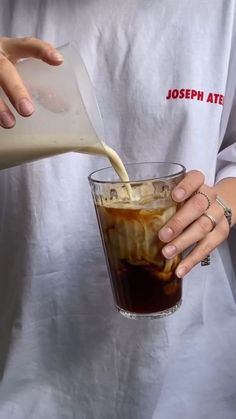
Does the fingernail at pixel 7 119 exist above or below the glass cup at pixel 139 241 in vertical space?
above

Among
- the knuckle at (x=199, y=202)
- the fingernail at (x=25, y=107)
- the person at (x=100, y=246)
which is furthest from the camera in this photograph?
the person at (x=100, y=246)

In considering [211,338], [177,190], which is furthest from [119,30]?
[211,338]

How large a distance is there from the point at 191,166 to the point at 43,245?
0.76ft

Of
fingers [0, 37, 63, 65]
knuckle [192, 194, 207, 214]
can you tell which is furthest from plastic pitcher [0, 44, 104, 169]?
knuckle [192, 194, 207, 214]

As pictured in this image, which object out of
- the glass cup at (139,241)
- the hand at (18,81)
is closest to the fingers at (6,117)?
the hand at (18,81)

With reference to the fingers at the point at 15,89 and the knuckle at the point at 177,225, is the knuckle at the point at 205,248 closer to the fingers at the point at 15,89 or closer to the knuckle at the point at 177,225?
the knuckle at the point at 177,225

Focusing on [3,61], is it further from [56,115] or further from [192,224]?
[192,224]

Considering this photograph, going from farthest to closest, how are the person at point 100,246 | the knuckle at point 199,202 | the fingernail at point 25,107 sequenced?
the person at point 100,246
the knuckle at point 199,202
the fingernail at point 25,107

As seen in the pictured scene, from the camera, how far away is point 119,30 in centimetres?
74

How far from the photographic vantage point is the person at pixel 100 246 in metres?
A: 0.74

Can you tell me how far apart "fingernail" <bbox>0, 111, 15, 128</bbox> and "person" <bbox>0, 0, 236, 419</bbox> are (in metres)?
0.21

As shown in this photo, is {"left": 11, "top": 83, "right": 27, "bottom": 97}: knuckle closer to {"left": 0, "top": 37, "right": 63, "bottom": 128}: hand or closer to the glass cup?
{"left": 0, "top": 37, "right": 63, "bottom": 128}: hand

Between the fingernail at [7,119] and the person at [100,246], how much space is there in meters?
0.21

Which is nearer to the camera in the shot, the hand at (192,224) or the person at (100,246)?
the hand at (192,224)
